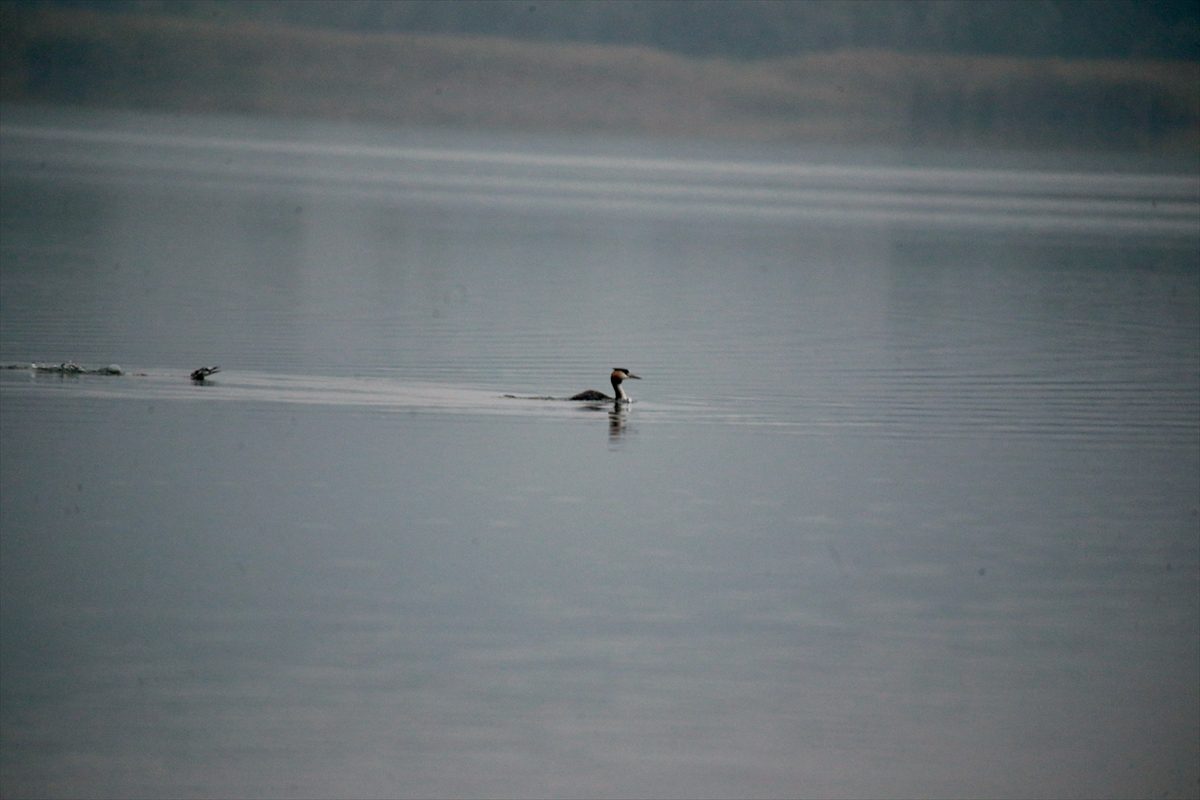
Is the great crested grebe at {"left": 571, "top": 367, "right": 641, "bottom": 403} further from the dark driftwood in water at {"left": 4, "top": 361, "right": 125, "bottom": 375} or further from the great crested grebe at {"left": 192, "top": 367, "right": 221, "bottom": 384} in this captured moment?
the dark driftwood in water at {"left": 4, "top": 361, "right": 125, "bottom": 375}

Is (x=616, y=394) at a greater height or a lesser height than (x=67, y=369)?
lesser

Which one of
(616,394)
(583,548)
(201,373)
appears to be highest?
(201,373)

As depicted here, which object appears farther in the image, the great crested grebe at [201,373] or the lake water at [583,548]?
the great crested grebe at [201,373]

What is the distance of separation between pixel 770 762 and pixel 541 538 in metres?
5.64

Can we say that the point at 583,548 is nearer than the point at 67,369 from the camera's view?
Yes

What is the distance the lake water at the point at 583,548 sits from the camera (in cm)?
1281

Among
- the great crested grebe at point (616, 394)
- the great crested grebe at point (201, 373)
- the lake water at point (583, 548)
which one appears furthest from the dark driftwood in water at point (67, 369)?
the great crested grebe at point (616, 394)

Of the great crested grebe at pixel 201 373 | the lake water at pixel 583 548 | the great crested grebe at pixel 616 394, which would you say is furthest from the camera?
the great crested grebe at pixel 201 373

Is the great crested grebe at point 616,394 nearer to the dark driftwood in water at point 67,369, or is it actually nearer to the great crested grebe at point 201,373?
the great crested grebe at point 201,373

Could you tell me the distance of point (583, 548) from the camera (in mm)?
17703

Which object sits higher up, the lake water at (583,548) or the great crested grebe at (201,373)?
the great crested grebe at (201,373)

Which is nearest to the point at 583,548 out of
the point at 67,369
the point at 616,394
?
the point at 616,394

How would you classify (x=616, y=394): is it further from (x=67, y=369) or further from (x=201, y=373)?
(x=67, y=369)

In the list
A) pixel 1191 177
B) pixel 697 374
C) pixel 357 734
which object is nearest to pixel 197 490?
pixel 357 734
